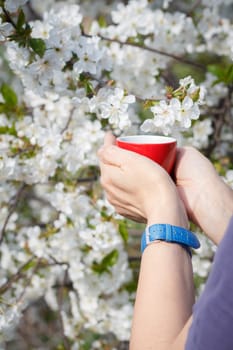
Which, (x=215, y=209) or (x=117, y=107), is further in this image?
(x=117, y=107)

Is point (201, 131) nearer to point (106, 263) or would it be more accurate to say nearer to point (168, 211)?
point (106, 263)

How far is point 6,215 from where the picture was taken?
7.98ft

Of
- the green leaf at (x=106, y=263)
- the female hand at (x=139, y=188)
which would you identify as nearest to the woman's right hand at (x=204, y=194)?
the female hand at (x=139, y=188)

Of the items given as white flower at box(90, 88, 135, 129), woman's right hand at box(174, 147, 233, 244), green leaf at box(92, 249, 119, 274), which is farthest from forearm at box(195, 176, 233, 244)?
green leaf at box(92, 249, 119, 274)

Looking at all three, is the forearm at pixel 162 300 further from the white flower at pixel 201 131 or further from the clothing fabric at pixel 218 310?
the white flower at pixel 201 131

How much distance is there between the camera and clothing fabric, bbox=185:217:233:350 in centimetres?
95

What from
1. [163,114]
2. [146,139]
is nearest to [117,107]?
[163,114]

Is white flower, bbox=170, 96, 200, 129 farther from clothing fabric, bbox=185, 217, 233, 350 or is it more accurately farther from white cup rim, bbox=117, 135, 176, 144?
clothing fabric, bbox=185, 217, 233, 350

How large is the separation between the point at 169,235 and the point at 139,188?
0.66 feet

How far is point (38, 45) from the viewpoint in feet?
5.72

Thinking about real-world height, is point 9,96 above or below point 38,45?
below

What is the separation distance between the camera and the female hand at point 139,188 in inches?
48.5

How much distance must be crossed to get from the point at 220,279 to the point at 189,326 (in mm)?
112

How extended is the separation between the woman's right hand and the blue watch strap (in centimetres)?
21
